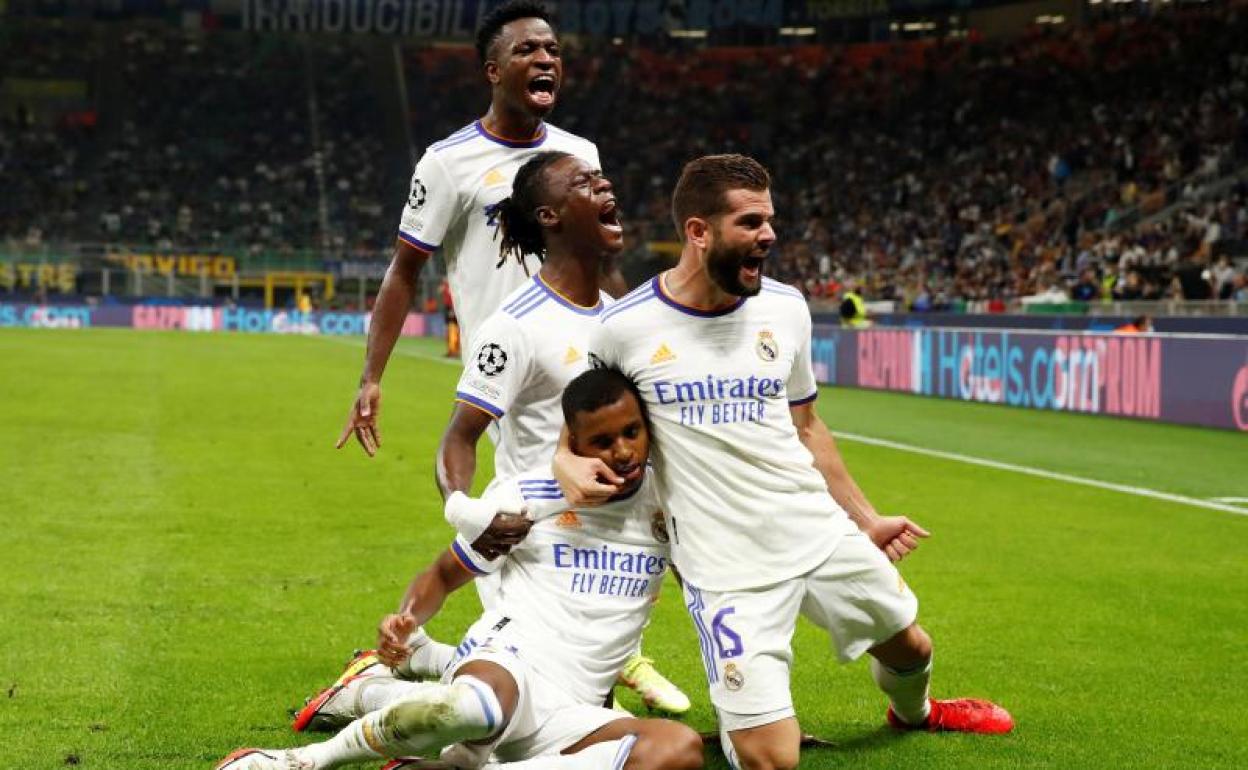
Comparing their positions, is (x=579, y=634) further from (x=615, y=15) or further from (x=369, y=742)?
(x=615, y=15)

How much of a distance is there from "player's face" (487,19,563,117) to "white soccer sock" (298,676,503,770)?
2.53m

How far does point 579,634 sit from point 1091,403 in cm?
1692

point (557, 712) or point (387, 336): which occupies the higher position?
point (387, 336)

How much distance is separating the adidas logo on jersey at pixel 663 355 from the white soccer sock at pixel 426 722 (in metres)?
1.10

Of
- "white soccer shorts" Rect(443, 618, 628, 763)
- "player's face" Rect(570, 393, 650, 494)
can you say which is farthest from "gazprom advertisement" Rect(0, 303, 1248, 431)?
"white soccer shorts" Rect(443, 618, 628, 763)

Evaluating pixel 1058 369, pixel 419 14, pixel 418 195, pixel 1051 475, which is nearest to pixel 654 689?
pixel 418 195

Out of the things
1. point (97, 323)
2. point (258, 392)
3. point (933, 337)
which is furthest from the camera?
point (97, 323)

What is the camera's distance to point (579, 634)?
184 inches

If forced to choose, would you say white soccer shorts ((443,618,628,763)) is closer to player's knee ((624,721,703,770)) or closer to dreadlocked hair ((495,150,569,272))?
player's knee ((624,721,703,770))

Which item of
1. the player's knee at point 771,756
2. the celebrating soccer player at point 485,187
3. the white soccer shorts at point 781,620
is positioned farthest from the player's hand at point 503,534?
the celebrating soccer player at point 485,187

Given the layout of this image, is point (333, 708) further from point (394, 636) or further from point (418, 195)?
point (418, 195)

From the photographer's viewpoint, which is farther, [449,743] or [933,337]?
[933,337]

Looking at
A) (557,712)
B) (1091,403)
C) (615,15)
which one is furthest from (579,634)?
(615,15)

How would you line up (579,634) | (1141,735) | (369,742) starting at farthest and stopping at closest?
(1141,735)
(579,634)
(369,742)
